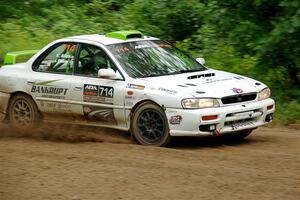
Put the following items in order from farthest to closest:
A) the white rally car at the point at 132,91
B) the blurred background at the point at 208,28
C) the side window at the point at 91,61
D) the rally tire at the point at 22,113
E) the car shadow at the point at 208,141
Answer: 1. the blurred background at the point at 208,28
2. the rally tire at the point at 22,113
3. the side window at the point at 91,61
4. the car shadow at the point at 208,141
5. the white rally car at the point at 132,91

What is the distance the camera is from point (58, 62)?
11000mm

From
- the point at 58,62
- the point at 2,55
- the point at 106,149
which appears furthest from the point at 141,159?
the point at 2,55

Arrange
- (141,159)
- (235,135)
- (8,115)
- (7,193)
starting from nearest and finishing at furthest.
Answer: (7,193)
(141,159)
(235,135)
(8,115)

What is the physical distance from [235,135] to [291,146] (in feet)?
3.12

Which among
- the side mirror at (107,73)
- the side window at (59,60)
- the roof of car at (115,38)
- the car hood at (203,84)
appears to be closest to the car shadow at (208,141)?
the car hood at (203,84)

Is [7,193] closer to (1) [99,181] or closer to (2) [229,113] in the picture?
(1) [99,181]

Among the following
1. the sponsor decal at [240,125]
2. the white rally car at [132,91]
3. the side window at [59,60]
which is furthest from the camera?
the side window at [59,60]

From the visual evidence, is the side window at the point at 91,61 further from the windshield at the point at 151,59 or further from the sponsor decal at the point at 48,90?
the sponsor decal at the point at 48,90

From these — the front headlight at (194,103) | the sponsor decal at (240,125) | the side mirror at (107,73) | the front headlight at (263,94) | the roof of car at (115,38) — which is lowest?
the sponsor decal at (240,125)

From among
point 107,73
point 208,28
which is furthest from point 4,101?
point 208,28

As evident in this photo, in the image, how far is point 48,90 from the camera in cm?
1084

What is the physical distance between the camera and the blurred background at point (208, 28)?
40.3ft

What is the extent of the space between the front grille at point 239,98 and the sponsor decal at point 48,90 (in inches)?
97.4

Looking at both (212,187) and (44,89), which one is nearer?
(212,187)
